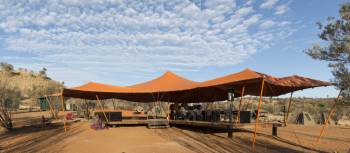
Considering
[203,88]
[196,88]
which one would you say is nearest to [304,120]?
[203,88]

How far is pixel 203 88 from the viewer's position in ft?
49.1

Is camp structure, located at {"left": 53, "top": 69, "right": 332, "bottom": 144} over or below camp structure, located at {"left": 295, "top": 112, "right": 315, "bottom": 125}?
over

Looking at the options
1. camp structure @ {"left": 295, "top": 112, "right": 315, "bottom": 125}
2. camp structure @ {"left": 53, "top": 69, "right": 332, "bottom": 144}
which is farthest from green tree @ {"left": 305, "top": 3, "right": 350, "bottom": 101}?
camp structure @ {"left": 295, "top": 112, "right": 315, "bottom": 125}

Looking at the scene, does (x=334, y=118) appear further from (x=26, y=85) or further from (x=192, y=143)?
(x=26, y=85)

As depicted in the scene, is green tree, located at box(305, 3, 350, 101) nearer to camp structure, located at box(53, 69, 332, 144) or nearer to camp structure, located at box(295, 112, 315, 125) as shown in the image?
camp structure, located at box(53, 69, 332, 144)

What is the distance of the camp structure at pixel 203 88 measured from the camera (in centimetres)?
1187

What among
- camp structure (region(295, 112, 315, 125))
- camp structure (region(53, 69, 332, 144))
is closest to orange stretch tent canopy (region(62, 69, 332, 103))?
camp structure (region(53, 69, 332, 144))

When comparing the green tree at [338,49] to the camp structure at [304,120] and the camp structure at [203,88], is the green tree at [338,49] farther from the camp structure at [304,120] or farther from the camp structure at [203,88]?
the camp structure at [304,120]

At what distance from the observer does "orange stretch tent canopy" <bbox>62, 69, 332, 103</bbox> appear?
12.0 metres

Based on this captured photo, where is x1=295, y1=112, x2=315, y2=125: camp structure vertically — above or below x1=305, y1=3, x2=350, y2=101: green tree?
below

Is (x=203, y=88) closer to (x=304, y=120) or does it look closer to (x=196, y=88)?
(x=196, y=88)

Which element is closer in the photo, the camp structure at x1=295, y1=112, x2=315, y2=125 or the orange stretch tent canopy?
the orange stretch tent canopy

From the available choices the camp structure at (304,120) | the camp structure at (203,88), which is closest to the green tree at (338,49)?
the camp structure at (203,88)

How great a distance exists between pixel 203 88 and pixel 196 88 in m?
0.34
